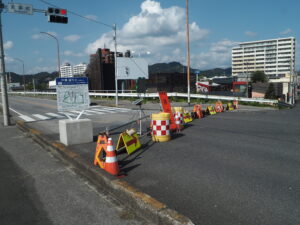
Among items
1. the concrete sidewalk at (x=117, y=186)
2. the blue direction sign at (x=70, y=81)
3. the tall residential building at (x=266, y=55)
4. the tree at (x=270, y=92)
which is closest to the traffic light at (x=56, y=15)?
the blue direction sign at (x=70, y=81)

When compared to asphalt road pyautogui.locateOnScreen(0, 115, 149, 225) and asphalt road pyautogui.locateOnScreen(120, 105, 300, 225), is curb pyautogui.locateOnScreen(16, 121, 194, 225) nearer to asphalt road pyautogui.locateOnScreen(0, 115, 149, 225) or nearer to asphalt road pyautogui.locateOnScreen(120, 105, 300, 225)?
asphalt road pyautogui.locateOnScreen(0, 115, 149, 225)

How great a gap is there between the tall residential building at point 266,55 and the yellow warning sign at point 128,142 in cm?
15406

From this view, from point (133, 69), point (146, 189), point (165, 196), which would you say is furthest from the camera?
point (133, 69)

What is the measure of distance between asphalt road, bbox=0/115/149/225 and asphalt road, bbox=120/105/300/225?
2.61 ft

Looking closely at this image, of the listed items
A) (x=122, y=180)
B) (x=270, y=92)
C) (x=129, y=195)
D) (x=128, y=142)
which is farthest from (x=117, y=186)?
(x=270, y=92)

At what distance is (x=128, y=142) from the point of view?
6727 millimetres

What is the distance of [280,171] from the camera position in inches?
201

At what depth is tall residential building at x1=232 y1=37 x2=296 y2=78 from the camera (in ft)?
504

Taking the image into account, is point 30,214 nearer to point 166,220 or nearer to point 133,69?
point 166,220

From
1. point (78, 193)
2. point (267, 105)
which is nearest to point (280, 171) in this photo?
point (78, 193)

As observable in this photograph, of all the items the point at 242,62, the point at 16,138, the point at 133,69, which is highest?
the point at 242,62

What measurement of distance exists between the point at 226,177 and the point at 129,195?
6.70 ft

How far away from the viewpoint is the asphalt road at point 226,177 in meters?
3.48

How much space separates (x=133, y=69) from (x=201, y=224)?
4188 centimetres
